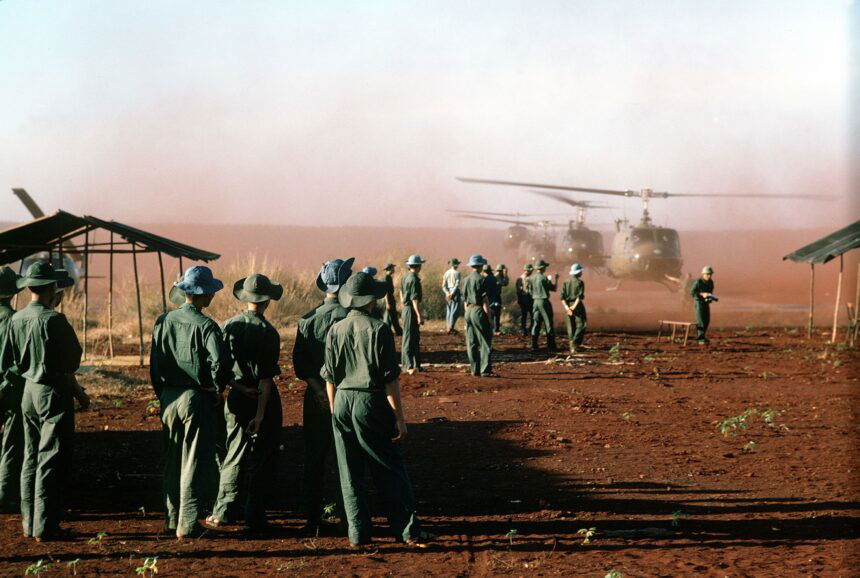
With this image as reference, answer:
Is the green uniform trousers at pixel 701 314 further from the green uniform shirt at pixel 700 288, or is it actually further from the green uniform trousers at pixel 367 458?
the green uniform trousers at pixel 367 458

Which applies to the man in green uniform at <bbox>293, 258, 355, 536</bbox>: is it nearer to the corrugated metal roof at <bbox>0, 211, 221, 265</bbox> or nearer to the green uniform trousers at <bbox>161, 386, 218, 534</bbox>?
the green uniform trousers at <bbox>161, 386, 218, 534</bbox>

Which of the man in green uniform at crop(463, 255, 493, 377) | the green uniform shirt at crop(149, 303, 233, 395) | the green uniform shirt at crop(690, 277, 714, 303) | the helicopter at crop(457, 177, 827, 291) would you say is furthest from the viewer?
the helicopter at crop(457, 177, 827, 291)

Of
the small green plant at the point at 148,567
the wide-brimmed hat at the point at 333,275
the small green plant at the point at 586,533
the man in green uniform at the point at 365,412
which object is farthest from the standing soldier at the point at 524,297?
the small green plant at the point at 148,567

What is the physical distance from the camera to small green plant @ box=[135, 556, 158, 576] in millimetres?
6242

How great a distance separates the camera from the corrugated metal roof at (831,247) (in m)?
21.2

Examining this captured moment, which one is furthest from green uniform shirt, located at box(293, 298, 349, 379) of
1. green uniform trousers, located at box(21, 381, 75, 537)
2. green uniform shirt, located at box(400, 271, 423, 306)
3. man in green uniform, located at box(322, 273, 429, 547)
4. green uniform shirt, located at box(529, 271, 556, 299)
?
green uniform shirt, located at box(529, 271, 556, 299)

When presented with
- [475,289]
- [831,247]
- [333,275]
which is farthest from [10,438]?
[831,247]

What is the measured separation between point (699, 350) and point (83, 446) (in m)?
15.3

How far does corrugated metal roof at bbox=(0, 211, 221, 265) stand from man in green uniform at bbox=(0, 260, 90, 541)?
833 centimetres

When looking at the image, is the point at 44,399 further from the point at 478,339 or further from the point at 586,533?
the point at 478,339

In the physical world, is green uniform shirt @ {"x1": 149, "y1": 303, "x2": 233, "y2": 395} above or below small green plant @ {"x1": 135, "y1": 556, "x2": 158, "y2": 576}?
above

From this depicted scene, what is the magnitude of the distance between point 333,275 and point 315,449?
1.38m

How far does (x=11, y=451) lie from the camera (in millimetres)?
8055

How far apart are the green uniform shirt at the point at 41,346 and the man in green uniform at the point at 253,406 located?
1.17 meters
